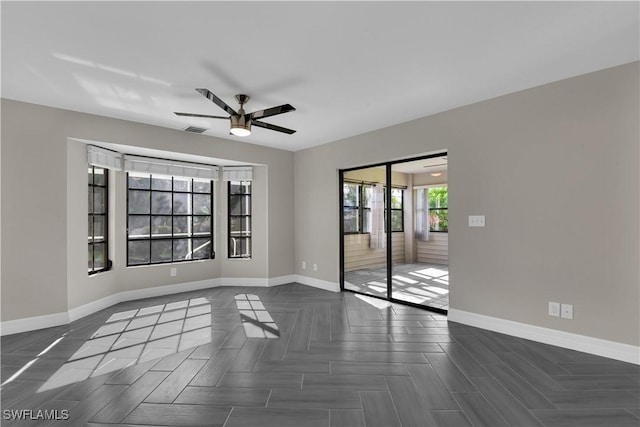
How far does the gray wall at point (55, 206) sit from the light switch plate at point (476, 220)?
3.89 meters

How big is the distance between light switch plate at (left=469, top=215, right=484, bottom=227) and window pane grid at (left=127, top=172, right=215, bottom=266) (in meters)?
4.20

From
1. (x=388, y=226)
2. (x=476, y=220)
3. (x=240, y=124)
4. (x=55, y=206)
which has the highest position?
(x=240, y=124)

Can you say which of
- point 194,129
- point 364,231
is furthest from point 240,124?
point 364,231

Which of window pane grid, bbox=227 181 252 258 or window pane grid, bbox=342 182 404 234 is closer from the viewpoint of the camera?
window pane grid, bbox=342 182 404 234

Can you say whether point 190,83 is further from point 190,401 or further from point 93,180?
point 190,401

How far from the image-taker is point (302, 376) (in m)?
2.37

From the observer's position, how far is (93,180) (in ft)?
13.8

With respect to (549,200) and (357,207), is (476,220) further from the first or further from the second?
(357,207)

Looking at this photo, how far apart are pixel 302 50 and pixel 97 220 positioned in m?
3.86

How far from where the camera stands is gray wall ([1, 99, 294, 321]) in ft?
10.7

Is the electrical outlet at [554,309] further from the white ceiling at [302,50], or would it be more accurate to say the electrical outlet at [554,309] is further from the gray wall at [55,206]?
the gray wall at [55,206]

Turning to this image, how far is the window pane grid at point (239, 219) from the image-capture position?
5520mm

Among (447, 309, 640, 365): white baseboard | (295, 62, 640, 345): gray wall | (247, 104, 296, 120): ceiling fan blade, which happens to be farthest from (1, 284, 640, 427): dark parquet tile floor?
(247, 104, 296, 120): ceiling fan blade

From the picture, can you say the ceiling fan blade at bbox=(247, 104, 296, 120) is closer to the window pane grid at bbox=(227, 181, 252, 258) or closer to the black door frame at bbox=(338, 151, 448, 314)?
the black door frame at bbox=(338, 151, 448, 314)
